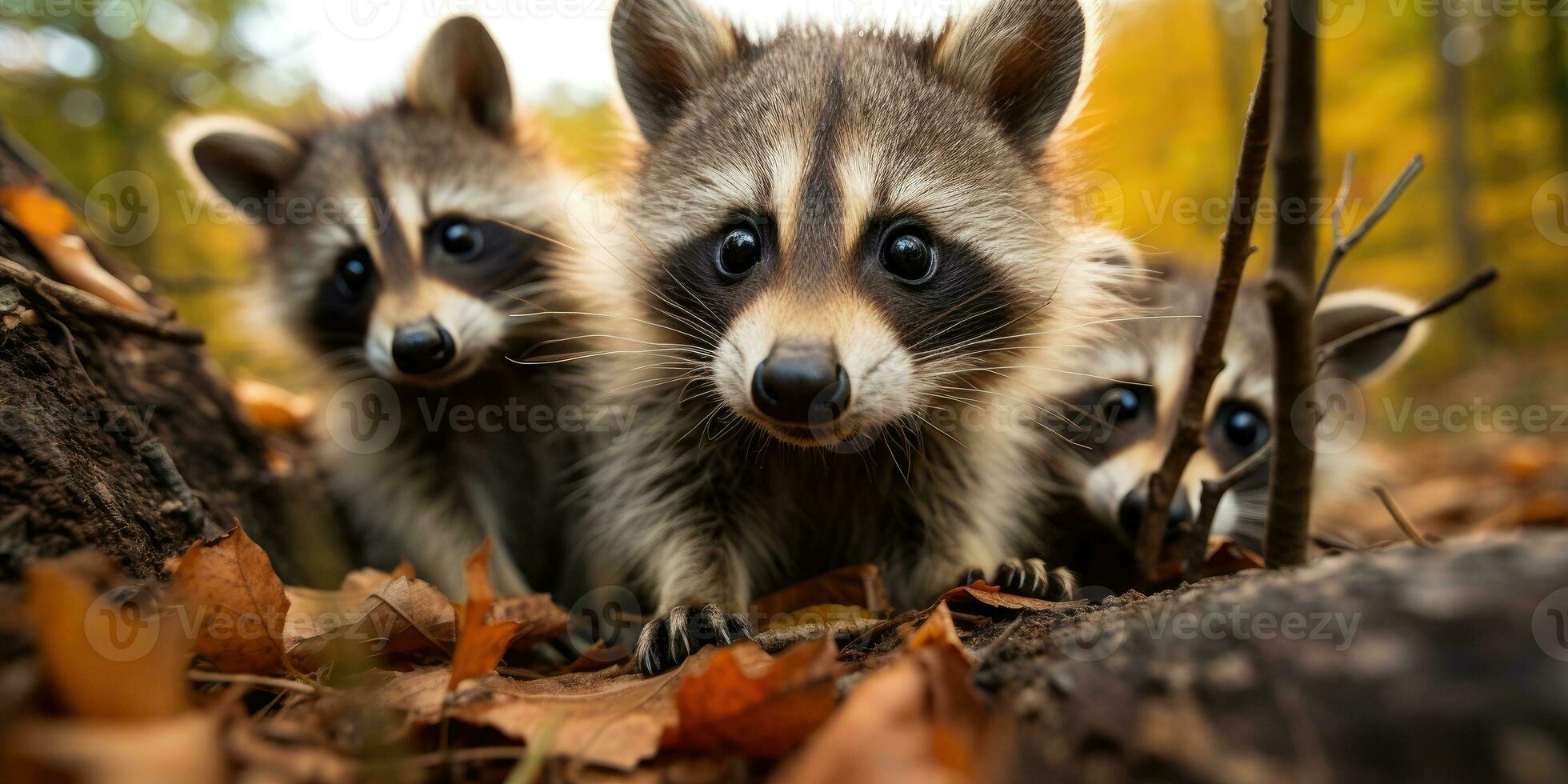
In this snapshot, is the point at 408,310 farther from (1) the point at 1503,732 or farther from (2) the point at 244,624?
(1) the point at 1503,732

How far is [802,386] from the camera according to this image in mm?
2494

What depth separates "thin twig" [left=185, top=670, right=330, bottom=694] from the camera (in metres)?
1.90

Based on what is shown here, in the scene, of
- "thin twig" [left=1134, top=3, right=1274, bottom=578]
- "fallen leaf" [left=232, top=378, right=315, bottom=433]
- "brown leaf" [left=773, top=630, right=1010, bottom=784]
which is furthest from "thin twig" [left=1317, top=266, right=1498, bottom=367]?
"fallen leaf" [left=232, top=378, right=315, bottom=433]

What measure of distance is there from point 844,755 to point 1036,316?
7.24ft

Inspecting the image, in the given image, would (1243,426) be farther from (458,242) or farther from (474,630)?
A: (458,242)

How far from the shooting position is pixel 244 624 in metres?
2.15

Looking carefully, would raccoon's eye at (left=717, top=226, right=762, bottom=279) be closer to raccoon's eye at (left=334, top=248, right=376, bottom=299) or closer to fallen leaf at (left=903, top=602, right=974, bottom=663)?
fallen leaf at (left=903, top=602, right=974, bottom=663)

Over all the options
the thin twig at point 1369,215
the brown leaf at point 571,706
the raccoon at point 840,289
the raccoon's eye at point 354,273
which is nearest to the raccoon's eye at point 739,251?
the raccoon at point 840,289

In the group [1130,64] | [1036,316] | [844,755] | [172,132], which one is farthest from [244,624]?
[1130,64]

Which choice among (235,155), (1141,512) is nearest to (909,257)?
(1141,512)

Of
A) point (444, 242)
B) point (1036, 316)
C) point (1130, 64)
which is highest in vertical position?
point (1130, 64)

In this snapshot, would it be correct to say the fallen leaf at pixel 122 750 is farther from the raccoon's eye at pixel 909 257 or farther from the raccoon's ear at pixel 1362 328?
the raccoon's ear at pixel 1362 328

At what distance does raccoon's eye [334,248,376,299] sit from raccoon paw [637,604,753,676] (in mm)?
2365

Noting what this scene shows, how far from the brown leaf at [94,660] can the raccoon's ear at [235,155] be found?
348cm
